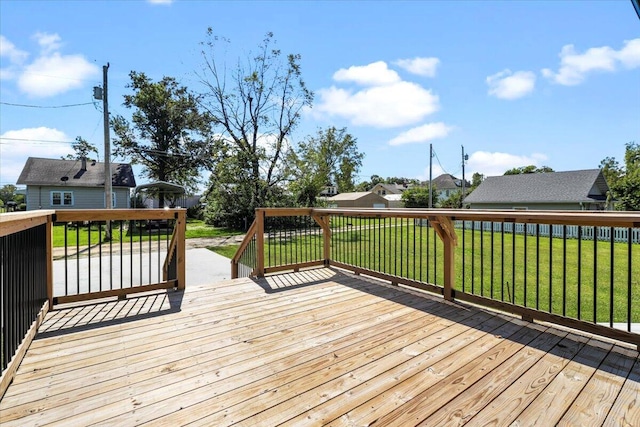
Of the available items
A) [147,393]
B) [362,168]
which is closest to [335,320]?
[147,393]

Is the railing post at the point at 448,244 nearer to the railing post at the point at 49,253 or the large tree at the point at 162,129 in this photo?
the railing post at the point at 49,253

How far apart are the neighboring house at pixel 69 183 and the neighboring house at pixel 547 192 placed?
2387 centimetres

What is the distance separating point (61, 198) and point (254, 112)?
13308 mm

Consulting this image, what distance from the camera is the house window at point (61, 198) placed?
18500 mm

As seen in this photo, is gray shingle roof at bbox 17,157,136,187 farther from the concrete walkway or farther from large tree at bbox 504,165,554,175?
large tree at bbox 504,165,554,175

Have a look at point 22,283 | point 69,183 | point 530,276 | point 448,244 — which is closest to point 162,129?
point 69,183

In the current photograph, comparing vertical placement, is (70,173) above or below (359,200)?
above

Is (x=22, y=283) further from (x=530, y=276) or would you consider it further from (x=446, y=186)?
(x=446, y=186)

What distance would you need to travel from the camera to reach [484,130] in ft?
67.1

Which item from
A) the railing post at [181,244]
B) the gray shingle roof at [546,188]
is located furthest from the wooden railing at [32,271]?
the gray shingle roof at [546,188]

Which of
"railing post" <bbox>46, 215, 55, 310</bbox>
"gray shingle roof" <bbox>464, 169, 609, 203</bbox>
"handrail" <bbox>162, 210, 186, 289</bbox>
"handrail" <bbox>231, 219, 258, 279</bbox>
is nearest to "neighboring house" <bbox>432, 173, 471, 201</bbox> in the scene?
"gray shingle roof" <bbox>464, 169, 609, 203</bbox>

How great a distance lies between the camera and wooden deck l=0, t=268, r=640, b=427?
144cm

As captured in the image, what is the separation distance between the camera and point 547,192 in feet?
61.6

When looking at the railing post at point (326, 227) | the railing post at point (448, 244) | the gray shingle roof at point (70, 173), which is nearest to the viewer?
the railing post at point (448, 244)
